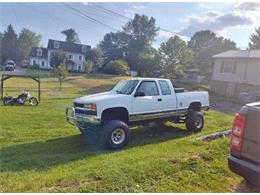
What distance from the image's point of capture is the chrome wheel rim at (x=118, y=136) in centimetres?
681

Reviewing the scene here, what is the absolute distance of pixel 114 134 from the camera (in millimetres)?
6832

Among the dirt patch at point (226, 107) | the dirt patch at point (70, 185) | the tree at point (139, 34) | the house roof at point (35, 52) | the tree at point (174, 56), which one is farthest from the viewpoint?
the house roof at point (35, 52)

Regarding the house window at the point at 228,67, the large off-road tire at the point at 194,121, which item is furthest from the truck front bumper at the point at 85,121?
the house window at the point at 228,67

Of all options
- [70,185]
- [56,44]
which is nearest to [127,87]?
[70,185]

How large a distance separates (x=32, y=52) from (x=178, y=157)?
5643 cm

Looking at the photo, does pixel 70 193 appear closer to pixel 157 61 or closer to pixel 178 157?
pixel 178 157

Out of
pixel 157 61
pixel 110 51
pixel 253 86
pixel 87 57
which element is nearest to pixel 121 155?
pixel 253 86

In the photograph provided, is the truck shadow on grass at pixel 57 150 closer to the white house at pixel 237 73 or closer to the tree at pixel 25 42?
the white house at pixel 237 73

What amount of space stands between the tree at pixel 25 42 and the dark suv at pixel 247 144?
190 feet

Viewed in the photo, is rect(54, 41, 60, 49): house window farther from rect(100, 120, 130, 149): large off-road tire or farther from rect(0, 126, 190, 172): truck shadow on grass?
rect(100, 120, 130, 149): large off-road tire

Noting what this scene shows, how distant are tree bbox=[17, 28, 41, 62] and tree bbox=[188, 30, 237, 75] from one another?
3261cm

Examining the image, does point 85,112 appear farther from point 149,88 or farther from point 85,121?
point 149,88

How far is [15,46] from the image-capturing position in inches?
2217

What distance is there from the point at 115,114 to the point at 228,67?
73.2 ft
